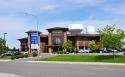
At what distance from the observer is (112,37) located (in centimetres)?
5228

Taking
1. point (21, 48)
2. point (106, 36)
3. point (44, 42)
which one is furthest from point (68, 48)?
point (106, 36)

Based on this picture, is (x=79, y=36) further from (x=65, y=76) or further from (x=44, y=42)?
(x=65, y=76)

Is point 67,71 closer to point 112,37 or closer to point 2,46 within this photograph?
point 112,37

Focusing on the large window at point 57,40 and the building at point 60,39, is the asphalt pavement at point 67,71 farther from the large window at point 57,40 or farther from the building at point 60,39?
the large window at point 57,40

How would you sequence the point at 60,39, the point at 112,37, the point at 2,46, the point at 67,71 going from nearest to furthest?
the point at 67,71
the point at 112,37
the point at 2,46
the point at 60,39

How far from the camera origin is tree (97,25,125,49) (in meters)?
52.3

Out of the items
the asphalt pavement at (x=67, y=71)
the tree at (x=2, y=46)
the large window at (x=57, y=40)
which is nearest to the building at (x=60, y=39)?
the large window at (x=57, y=40)

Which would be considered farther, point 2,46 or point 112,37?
point 2,46

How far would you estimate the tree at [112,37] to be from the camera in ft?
172

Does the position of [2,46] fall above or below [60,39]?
below

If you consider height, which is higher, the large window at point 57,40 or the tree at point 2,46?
the large window at point 57,40

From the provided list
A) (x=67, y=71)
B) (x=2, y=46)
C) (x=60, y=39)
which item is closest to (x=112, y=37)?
(x=67, y=71)

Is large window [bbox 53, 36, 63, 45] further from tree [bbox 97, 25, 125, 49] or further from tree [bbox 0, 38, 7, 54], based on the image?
tree [bbox 97, 25, 125, 49]

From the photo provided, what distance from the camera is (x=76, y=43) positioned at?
114 metres
